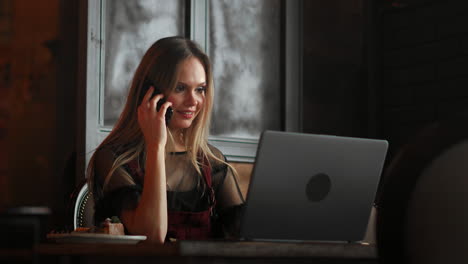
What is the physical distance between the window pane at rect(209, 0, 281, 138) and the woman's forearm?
68.2 inches

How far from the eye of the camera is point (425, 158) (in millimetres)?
717

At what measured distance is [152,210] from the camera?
179 cm

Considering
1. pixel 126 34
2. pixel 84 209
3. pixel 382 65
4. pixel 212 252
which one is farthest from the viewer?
pixel 382 65

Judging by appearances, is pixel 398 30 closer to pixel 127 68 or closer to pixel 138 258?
pixel 127 68

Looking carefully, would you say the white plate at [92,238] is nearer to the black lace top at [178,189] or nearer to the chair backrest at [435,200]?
the black lace top at [178,189]

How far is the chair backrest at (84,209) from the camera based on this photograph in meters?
2.12

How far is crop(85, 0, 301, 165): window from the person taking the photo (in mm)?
3074

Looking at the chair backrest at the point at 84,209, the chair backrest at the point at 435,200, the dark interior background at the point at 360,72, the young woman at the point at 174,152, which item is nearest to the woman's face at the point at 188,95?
the young woman at the point at 174,152

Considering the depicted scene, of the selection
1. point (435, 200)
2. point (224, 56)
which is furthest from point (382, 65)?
point (435, 200)

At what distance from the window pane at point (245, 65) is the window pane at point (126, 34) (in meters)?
0.27

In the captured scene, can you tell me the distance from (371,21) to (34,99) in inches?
92.7

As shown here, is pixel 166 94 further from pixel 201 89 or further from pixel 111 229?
pixel 111 229

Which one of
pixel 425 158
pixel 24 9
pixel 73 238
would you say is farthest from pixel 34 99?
pixel 425 158

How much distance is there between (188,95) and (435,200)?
1560 mm
